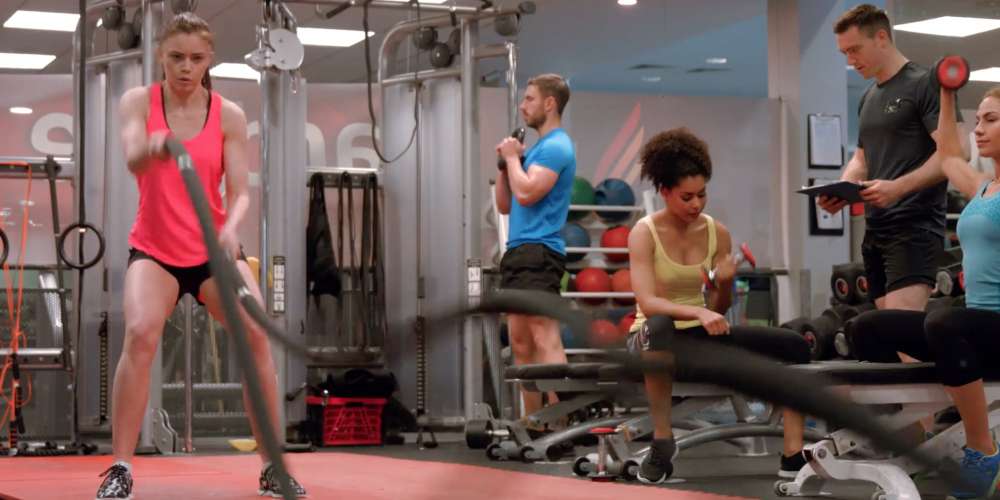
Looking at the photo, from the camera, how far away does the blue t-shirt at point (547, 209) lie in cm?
447

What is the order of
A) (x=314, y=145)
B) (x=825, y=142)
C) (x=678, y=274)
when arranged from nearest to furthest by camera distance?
(x=678, y=274) < (x=314, y=145) < (x=825, y=142)

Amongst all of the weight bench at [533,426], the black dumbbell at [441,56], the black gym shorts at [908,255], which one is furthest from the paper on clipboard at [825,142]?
the black gym shorts at [908,255]

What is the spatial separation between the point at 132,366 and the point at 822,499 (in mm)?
1714

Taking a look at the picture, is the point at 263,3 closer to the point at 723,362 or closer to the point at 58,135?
the point at 58,135

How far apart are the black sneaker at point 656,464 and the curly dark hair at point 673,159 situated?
2.36 ft

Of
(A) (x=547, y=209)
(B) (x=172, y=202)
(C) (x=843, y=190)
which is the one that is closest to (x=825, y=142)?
(A) (x=547, y=209)

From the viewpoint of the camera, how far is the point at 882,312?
2.99 m

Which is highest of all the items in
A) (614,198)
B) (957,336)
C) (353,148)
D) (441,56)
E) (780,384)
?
(441,56)

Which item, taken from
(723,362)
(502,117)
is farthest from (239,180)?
(502,117)

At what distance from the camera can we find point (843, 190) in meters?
3.10

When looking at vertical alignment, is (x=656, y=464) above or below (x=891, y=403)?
below

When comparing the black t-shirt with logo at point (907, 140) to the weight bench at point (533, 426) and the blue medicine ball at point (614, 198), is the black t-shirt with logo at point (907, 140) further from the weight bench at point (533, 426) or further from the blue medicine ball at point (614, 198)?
the blue medicine ball at point (614, 198)

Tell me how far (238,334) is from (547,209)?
3654 millimetres

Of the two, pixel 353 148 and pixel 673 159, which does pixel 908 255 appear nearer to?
pixel 673 159
